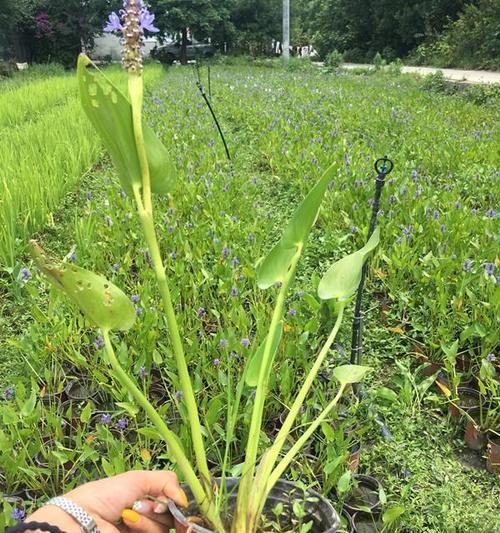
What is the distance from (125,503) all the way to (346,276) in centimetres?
64

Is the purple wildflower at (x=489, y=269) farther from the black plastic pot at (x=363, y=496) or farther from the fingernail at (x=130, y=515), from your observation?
the fingernail at (x=130, y=515)

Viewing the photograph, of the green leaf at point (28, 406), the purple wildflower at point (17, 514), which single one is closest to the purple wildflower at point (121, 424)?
the green leaf at point (28, 406)

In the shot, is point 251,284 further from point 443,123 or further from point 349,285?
point 443,123

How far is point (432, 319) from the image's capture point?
221cm

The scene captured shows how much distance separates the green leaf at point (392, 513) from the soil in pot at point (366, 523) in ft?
0.25

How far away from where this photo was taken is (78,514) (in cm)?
95

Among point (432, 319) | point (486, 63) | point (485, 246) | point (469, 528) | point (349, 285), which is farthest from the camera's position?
point (486, 63)

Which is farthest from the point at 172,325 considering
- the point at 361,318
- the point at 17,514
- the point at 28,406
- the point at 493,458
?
the point at 493,458

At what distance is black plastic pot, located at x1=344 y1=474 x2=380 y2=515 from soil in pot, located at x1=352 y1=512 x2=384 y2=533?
0.7 inches

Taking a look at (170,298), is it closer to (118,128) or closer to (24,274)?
(118,128)

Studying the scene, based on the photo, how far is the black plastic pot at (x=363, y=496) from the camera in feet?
4.75

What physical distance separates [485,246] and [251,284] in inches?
41.8

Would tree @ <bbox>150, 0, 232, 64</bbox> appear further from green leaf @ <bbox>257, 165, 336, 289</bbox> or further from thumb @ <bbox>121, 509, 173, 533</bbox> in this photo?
thumb @ <bbox>121, 509, 173, 533</bbox>

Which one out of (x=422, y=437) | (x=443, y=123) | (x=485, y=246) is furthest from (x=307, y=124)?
(x=422, y=437)
